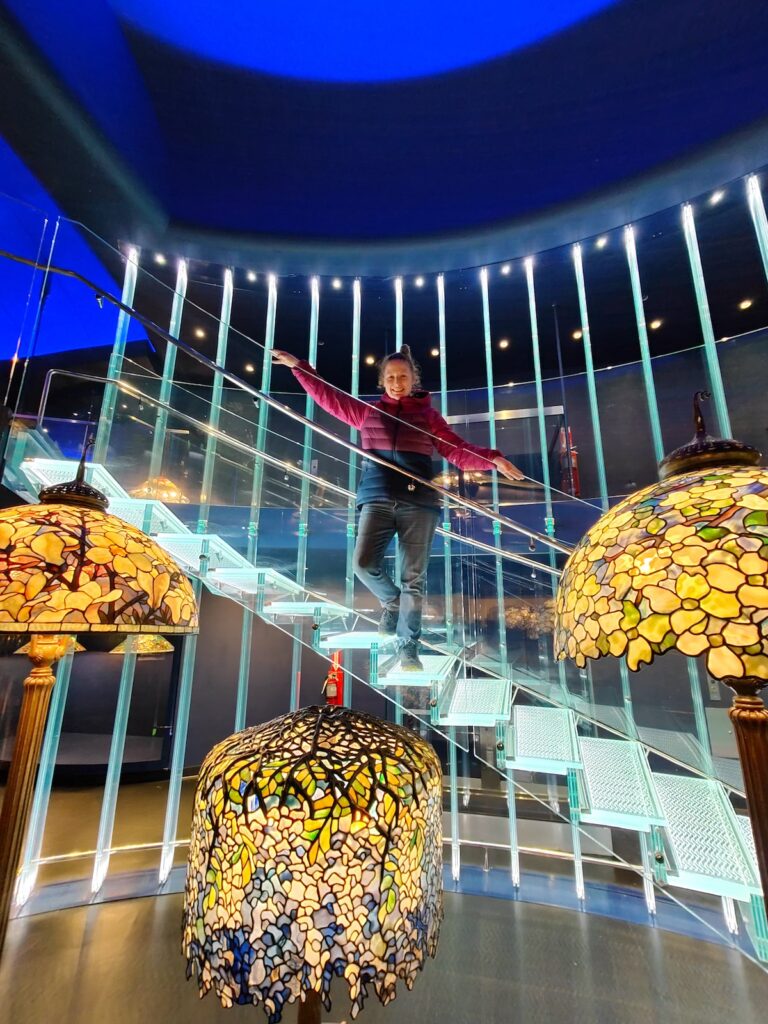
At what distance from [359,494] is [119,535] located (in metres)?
1.66

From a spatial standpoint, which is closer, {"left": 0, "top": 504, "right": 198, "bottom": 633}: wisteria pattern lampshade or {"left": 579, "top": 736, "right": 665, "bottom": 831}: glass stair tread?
{"left": 0, "top": 504, "right": 198, "bottom": 633}: wisteria pattern lampshade

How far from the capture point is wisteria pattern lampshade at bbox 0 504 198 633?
2.83ft

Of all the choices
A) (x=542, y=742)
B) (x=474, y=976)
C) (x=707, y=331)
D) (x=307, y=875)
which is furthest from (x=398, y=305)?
(x=474, y=976)

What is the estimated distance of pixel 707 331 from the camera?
371cm

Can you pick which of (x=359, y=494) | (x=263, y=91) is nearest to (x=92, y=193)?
(x=263, y=91)

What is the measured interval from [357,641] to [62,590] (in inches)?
77.6

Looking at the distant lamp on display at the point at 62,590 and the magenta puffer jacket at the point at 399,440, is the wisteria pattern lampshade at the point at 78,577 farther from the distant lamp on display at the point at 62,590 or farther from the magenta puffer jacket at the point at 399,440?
the magenta puffer jacket at the point at 399,440

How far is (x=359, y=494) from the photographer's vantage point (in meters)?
2.59

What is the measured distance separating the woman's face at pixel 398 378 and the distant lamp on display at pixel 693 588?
7.04 ft

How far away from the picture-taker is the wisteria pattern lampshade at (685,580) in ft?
1.84

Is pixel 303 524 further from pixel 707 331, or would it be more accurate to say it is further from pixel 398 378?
pixel 707 331

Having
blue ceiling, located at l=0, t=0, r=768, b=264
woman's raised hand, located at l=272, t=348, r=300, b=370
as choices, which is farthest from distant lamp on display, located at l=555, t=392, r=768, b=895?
blue ceiling, located at l=0, t=0, r=768, b=264

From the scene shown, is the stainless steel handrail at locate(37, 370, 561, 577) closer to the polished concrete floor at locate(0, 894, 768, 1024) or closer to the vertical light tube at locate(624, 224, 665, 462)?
the vertical light tube at locate(624, 224, 665, 462)

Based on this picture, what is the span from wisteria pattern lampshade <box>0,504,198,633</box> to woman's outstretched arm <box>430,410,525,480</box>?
76.2 inches
